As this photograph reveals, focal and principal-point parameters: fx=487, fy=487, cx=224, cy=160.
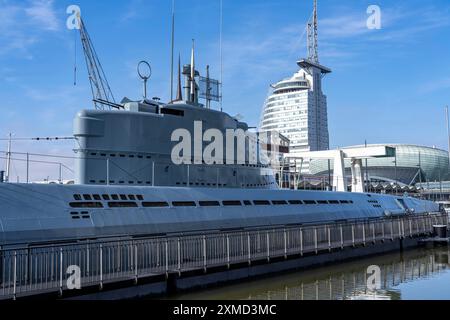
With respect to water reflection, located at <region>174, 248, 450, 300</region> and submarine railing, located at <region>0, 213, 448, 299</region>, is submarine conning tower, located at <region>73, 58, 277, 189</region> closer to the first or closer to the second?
submarine railing, located at <region>0, 213, 448, 299</region>

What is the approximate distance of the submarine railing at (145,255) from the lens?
10.3 meters

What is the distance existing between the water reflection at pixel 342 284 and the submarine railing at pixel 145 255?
71 cm

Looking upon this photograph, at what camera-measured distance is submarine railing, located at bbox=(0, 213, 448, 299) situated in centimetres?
1034

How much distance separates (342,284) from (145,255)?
6.07 meters

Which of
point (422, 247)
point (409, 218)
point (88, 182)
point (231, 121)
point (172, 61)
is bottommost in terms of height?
point (422, 247)

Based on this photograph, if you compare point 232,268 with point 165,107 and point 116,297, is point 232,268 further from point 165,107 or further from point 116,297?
point 165,107

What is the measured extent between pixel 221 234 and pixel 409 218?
13477 mm

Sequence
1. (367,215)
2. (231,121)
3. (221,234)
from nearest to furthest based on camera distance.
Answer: (221,234) < (231,121) < (367,215)

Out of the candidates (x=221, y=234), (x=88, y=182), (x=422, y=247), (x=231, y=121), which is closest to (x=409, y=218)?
(x=422, y=247)

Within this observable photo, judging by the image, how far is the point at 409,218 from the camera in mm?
24000

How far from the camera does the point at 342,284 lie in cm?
1454

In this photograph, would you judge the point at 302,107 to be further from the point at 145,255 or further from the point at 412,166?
the point at 145,255

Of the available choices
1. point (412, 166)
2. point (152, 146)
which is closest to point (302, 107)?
point (412, 166)

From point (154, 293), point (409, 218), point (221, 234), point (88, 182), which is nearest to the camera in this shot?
point (154, 293)
